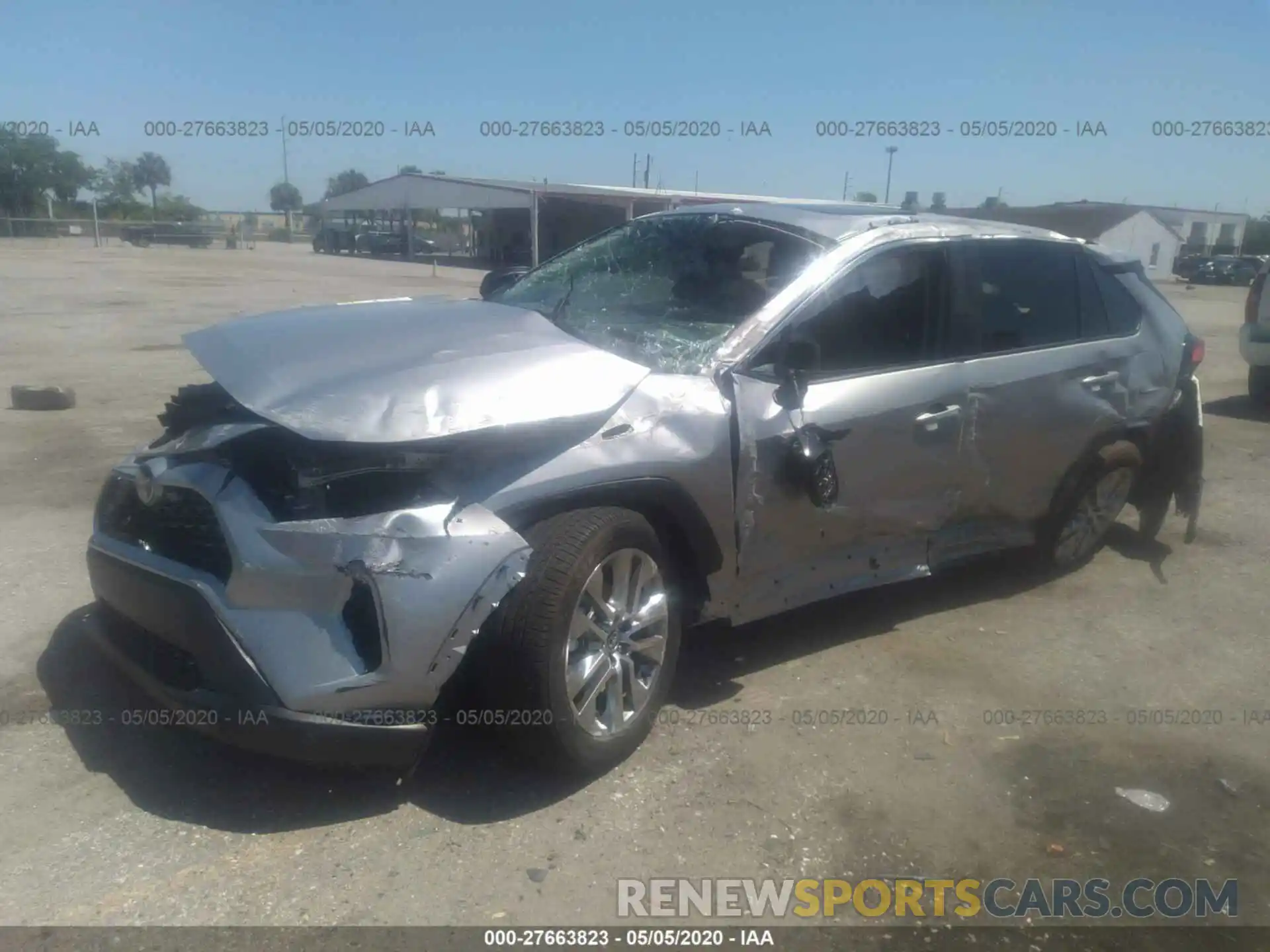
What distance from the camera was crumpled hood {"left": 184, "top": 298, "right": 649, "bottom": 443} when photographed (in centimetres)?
300

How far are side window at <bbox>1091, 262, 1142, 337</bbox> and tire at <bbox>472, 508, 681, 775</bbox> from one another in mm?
3239

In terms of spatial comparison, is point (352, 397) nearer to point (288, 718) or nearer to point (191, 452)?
point (191, 452)

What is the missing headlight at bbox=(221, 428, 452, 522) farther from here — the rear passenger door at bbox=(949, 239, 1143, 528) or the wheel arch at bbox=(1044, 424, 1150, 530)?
the wheel arch at bbox=(1044, 424, 1150, 530)

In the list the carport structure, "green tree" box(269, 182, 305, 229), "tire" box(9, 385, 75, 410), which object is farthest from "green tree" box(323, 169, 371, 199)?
"tire" box(9, 385, 75, 410)

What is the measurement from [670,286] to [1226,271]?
47.5 meters

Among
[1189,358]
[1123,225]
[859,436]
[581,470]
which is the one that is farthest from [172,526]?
[1123,225]

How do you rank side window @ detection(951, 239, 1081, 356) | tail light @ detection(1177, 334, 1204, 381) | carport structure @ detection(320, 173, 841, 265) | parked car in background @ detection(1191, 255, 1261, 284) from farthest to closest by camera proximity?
parked car in background @ detection(1191, 255, 1261, 284)
carport structure @ detection(320, 173, 841, 265)
tail light @ detection(1177, 334, 1204, 381)
side window @ detection(951, 239, 1081, 356)

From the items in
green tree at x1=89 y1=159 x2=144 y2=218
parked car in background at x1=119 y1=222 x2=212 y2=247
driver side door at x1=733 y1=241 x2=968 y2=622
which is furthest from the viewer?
green tree at x1=89 y1=159 x2=144 y2=218

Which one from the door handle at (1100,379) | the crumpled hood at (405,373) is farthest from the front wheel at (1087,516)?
the crumpled hood at (405,373)

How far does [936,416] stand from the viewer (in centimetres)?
431

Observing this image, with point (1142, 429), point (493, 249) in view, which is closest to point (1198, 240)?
point (493, 249)

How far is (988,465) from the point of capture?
183 inches

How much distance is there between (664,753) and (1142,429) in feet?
11.4
